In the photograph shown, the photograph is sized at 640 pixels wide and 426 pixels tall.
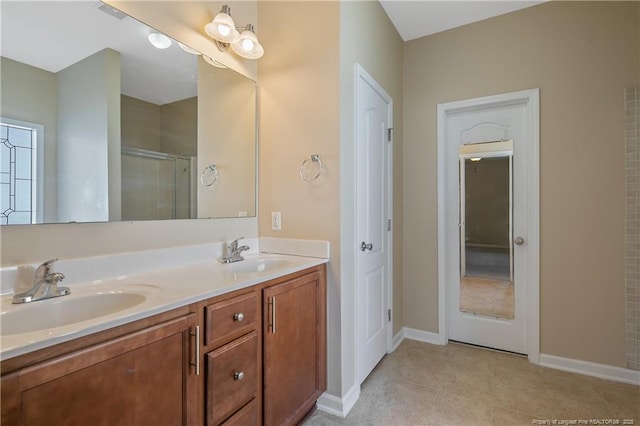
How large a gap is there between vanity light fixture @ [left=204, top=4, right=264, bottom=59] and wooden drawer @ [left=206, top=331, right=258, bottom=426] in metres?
1.61

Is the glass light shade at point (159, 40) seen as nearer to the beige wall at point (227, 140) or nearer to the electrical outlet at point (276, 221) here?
the beige wall at point (227, 140)

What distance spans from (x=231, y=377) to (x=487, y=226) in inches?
93.9

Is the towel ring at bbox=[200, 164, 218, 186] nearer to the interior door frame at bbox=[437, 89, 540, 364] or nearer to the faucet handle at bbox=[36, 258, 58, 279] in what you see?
the faucet handle at bbox=[36, 258, 58, 279]

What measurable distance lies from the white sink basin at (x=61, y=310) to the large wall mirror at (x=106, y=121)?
322 millimetres

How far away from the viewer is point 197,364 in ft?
3.51

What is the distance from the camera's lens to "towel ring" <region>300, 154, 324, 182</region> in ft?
6.07

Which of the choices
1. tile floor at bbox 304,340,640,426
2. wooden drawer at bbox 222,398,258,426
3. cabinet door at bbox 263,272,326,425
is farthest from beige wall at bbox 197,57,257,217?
tile floor at bbox 304,340,640,426

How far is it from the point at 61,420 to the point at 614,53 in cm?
350

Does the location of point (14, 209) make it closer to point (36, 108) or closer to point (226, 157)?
point (36, 108)

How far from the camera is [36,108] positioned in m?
1.13

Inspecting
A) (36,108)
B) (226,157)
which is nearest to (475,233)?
(226,157)

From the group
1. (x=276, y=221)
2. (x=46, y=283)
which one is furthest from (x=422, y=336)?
(x=46, y=283)

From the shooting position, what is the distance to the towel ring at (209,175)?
70.9 inches

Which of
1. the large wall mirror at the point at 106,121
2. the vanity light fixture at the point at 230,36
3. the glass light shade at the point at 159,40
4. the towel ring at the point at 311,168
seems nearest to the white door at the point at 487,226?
the towel ring at the point at 311,168
